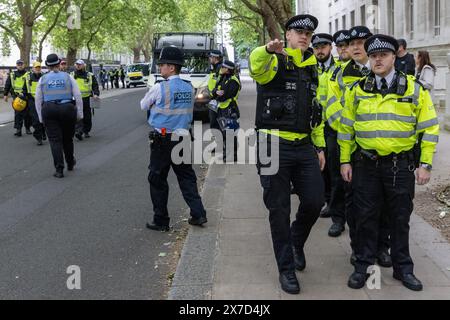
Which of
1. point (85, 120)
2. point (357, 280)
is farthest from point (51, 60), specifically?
point (357, 280)

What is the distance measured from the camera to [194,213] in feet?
19.8

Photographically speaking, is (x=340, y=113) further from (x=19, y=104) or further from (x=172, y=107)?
(x=19, y=104)

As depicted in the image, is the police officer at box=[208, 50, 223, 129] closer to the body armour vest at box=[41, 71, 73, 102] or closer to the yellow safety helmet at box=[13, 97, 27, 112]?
the body armour vest at box=[41, 71, 73, 102]

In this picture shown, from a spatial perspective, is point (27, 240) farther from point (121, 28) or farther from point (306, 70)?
point (121, 28)

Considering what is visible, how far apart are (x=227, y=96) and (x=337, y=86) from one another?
4.18m

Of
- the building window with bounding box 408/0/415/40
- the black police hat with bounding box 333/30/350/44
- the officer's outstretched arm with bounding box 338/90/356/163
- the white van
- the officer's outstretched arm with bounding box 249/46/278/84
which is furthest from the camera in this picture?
the building window with bounding box 408/0/415/40

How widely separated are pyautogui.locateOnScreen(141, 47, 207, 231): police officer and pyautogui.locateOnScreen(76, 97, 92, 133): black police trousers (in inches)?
303

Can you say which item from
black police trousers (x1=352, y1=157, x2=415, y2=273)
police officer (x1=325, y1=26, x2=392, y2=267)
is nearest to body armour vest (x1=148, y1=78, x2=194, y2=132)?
police officer (x1=325, y1=26, x2=392, y2=267)

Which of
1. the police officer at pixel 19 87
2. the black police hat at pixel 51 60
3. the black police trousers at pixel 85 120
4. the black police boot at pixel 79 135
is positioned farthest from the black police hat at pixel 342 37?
the police officer at pixel 19 87

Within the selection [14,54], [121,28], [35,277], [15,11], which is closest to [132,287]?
[35,277]

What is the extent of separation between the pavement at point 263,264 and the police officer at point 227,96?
9.45 feet

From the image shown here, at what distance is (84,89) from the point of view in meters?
13.1

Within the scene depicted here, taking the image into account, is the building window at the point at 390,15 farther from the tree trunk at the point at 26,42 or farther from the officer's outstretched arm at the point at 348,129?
the tree trunk at the point at 26,42

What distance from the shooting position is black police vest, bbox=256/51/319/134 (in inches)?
163
